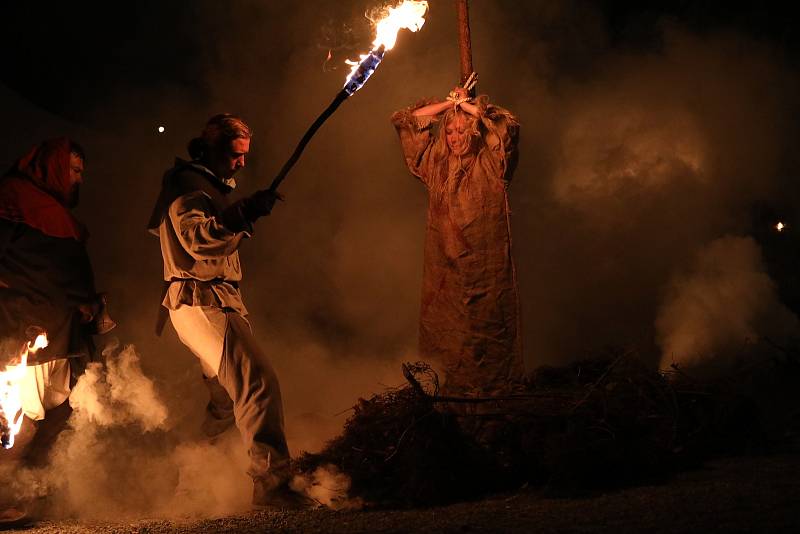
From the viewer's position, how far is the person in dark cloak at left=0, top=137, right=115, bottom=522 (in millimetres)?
5227

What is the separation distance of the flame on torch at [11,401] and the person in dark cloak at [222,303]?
92 centimetres

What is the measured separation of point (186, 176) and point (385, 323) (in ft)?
14.5

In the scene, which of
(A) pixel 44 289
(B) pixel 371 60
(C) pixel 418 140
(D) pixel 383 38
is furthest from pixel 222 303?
(C) pixel 418 140

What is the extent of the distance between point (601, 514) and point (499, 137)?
321cm

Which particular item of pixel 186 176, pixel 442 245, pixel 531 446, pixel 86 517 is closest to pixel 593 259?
pixel 442 245

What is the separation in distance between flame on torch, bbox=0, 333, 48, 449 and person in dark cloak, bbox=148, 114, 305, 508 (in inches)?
36.1

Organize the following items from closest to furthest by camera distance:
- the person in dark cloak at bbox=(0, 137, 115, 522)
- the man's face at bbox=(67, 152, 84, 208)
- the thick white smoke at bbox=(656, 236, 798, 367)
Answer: the person in dark cloak at bbox=(0, 137, 115, 522) → the man's face at bbox=(67, 152, 84, 208) → the thick white smoke at bbox=(656, 236, 798, 367)

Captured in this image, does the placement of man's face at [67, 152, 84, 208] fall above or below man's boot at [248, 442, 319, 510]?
above

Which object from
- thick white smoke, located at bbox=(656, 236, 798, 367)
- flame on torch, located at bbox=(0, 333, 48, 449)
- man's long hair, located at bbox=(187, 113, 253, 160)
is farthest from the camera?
thick white smoke, located at bbox=(656, 236, 798, 367)

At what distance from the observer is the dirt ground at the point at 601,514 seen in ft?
12.2

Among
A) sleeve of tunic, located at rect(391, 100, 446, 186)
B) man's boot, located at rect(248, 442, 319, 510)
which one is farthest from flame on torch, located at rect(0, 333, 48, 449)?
sleeve of tunic, located at rect(391, 100, 446, 186)

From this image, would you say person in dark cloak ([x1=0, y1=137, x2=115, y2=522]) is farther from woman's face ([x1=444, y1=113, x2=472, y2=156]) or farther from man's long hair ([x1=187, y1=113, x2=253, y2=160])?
woman's face ([x1=444, y1=113, x2=472, y2=156])

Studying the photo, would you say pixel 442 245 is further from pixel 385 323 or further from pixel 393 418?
pixel 385 323

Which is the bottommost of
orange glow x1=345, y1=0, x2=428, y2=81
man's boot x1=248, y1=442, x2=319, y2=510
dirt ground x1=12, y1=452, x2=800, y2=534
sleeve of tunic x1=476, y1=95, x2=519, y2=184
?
dirt ground x1=12, y1=452, x2=800, y2=534
